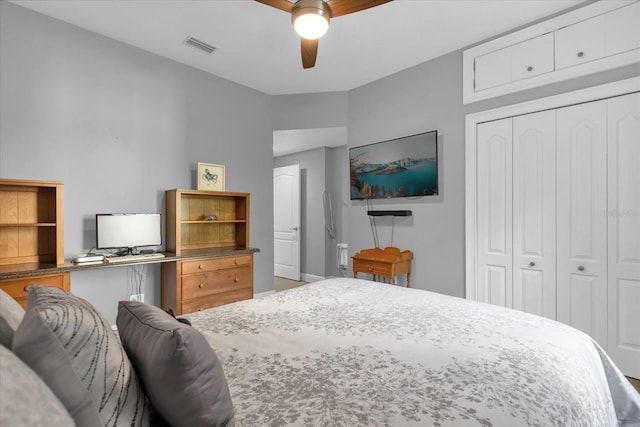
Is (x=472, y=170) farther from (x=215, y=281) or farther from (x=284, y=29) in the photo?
(x=215, y=281)

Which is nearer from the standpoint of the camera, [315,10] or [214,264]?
[315,10]

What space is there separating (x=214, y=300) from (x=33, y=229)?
1648 millimetres

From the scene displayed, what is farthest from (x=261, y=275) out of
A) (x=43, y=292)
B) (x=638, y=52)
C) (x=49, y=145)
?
(x=638, y=52)

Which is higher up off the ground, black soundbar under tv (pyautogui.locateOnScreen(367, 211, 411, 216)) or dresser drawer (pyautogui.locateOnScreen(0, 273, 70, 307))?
black soundbar under tv (pyautogui.locateOnScreen(367, 211, 411, 216))

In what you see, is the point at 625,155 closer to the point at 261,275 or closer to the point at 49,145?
the point at 261,275

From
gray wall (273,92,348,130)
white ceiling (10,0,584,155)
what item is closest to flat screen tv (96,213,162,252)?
white ceiling (10,0,584,155)

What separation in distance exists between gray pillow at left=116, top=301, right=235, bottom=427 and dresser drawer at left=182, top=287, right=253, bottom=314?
2545 millimetres

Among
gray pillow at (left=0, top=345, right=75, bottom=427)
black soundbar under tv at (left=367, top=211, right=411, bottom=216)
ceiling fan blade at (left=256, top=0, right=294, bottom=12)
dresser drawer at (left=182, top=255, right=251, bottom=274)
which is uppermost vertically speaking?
ceiling fan blade at (left=256, top=0, right=294, bottom=12)

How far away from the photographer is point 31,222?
2607mm

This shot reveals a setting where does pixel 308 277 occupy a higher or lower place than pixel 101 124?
lower

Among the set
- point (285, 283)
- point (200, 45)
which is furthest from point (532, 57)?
point (285, 283)

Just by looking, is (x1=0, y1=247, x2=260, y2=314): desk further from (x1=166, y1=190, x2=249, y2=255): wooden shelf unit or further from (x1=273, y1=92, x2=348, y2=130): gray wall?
(x1=273, y1=92, x2=348, y2=130): gray wall

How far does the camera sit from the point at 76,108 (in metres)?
2.91

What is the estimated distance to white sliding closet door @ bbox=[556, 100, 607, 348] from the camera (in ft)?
8.09
